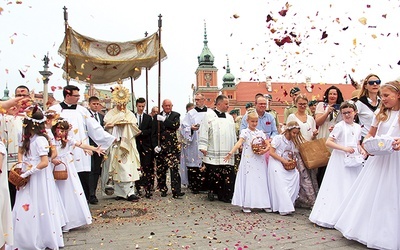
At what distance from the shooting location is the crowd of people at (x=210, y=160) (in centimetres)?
457

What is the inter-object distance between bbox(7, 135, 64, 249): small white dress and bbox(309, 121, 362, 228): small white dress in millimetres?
3830

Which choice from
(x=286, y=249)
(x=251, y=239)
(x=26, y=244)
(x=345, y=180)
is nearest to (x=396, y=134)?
(x=345, y=180)

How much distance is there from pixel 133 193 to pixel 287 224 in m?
3.84

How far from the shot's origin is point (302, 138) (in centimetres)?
696

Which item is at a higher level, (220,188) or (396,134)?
(396,134)

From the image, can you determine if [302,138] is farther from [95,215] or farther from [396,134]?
[95,215]

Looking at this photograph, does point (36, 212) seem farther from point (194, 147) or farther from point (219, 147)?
point (194, 147)

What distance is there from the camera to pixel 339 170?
19.2 ft

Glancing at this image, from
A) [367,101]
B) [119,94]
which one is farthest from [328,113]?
[119,94]

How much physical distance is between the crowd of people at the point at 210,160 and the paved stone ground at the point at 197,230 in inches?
9.7

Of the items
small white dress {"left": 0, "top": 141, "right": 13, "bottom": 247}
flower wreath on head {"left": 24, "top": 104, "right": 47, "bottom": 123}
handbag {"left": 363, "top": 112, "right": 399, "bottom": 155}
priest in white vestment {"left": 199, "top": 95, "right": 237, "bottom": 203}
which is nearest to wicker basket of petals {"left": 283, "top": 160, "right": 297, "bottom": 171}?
priest in white vestment {"left": 199, "top": 95, "right": 237, "bottom": 203}

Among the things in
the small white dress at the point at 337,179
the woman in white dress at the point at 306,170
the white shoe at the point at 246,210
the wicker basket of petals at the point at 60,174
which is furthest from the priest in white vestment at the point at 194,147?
the wicker basket of petals at the point at 60,174

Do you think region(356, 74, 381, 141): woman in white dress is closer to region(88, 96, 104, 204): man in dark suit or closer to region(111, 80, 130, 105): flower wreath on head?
region(111, 80, 130, 105): flower wreath on head

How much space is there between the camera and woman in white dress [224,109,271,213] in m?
6.81
